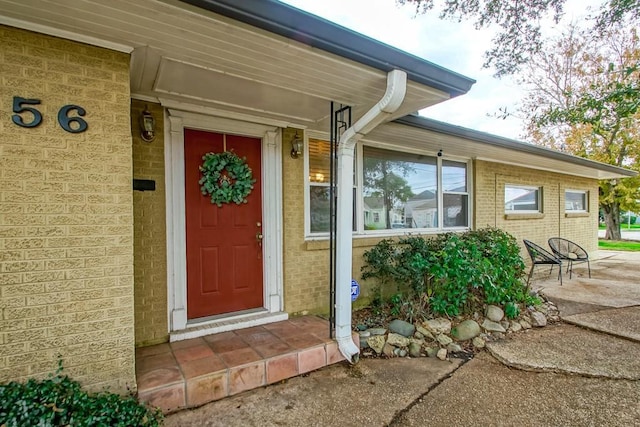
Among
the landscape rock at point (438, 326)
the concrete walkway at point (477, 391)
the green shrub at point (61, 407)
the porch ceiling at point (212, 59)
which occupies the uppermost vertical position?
the porch ceiling at point (212, 59)

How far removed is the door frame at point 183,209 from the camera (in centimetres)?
309

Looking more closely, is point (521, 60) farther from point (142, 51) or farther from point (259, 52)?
point (142, 51)

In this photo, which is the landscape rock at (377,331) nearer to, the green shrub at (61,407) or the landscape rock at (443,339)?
the landscape rock at (443,339)

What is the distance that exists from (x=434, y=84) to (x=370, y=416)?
2597 mm

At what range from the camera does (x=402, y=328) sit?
3553mm

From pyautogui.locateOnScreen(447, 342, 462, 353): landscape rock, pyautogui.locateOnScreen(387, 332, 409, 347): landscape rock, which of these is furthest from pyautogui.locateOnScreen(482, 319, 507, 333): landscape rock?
pyautogui.locateOnScreen(387, 332, 409, 347): landscape rock

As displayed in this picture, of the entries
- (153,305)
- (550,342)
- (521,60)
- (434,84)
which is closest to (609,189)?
(521,60)

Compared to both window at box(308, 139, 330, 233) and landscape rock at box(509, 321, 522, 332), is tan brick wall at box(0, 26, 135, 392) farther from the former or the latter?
landscape rock at box(509, 321, 522, 332)

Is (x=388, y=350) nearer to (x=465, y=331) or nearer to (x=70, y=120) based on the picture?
(x=465, y=331)

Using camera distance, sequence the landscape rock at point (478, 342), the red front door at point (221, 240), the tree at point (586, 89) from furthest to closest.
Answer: the tree at point (586, 89) → the landscape rock at point (478, 342) → the red front door at point (221, 240)

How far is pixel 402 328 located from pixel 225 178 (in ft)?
8.13

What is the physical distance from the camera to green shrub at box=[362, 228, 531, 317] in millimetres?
3883

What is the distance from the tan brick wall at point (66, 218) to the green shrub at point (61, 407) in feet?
0.48

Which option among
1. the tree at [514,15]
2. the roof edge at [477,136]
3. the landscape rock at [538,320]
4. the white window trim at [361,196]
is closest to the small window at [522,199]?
the roof edge at [477,136]
